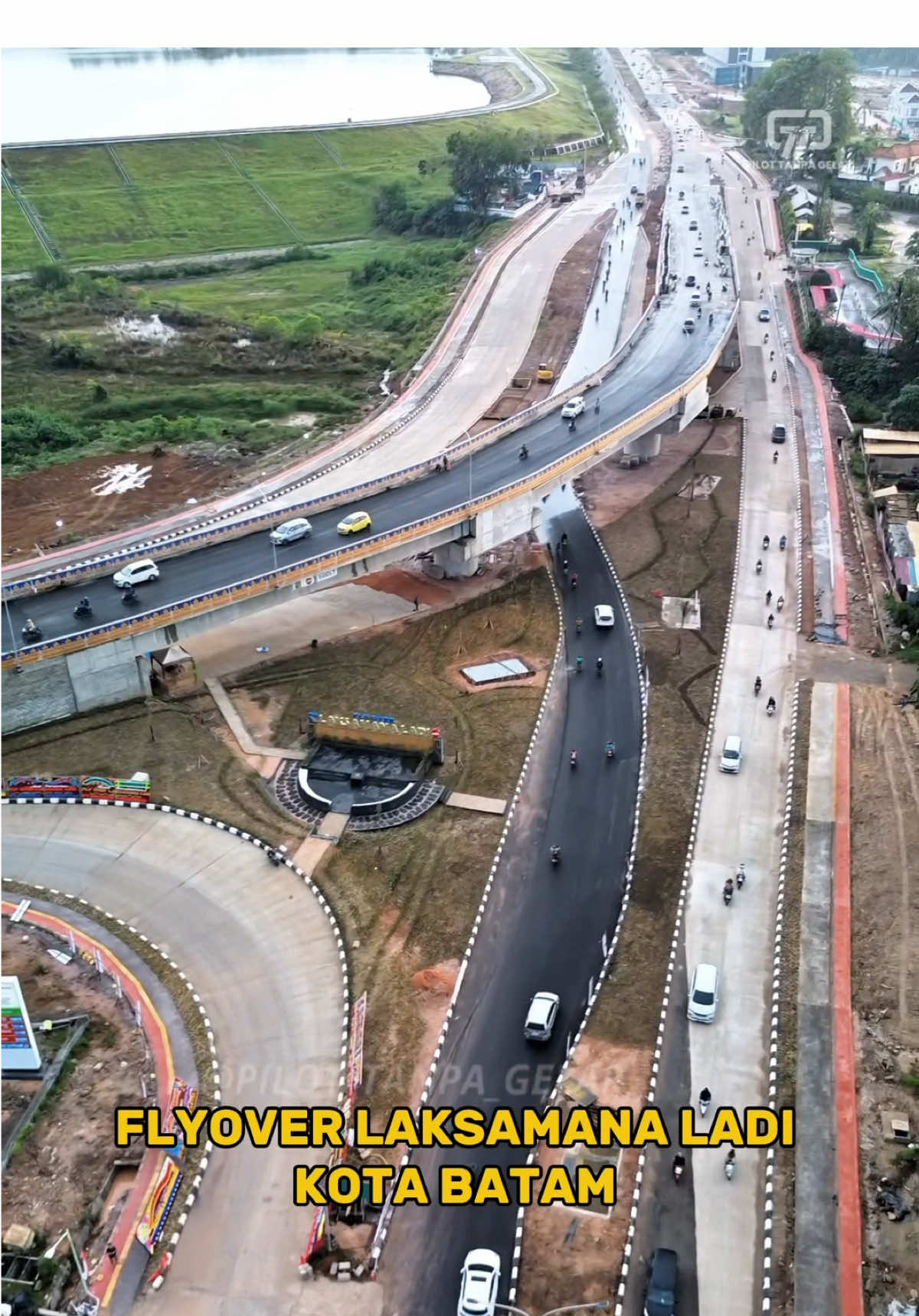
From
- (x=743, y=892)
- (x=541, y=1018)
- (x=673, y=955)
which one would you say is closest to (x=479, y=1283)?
(x=541, y=1018)

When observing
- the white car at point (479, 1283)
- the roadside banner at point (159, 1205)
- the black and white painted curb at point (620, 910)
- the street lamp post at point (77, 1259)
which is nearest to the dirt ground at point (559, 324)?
the black and white painted curb at point (620, 910)

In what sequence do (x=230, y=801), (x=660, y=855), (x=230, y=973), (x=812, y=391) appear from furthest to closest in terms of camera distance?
(x=812, y=391)
(x=230, y=801)
(x=660, y=855)
(x=230, y=973)

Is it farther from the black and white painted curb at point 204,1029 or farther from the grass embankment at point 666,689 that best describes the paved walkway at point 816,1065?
the black and white painted curb at point 204,1029

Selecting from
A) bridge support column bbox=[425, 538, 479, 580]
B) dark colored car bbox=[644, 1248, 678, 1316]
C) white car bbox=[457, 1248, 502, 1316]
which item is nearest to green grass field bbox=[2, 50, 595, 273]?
bridge support column bbox=[425, 538, 479, 580]

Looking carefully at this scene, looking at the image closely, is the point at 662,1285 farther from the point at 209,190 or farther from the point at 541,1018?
the point at 209,190

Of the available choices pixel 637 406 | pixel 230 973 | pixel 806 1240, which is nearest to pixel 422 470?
pixel 637 406

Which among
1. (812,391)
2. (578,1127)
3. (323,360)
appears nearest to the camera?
(578,1127)

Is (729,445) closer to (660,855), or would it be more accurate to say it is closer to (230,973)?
(660,855)
